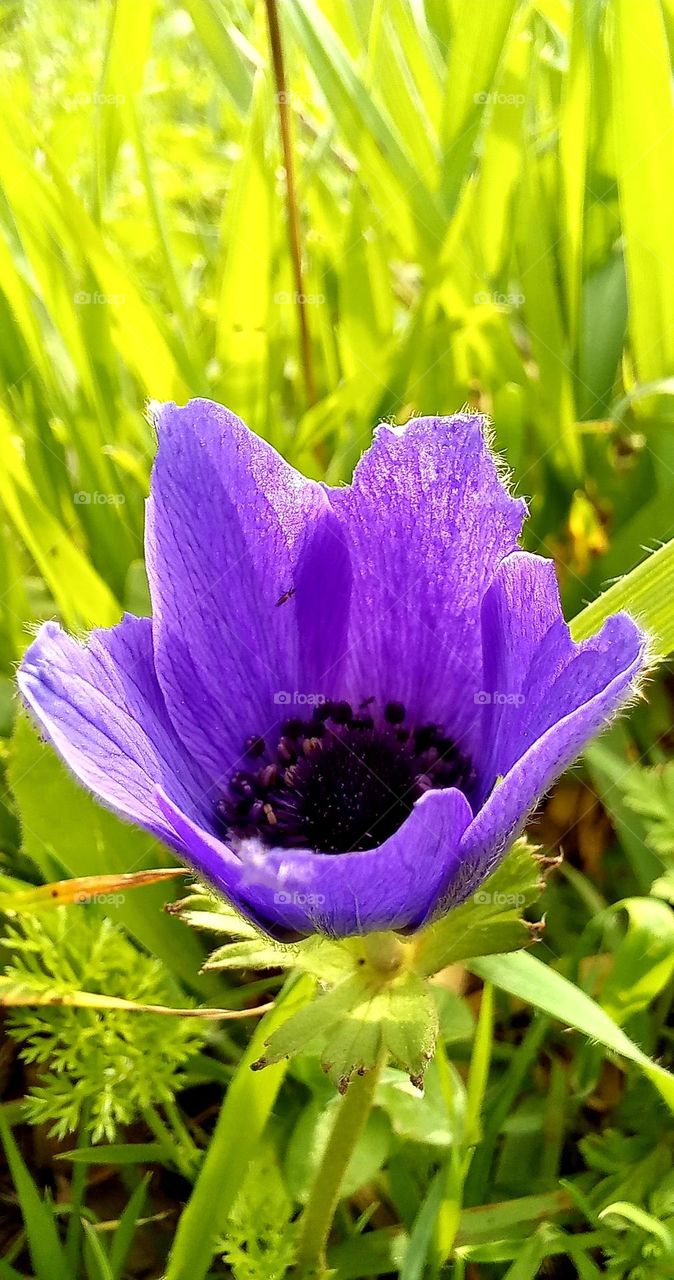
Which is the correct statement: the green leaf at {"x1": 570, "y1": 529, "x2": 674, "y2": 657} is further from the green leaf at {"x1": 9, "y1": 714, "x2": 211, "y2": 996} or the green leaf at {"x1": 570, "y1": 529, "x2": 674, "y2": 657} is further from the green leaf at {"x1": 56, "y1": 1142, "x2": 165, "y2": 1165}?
the green leaf at {"x1": 56, "y1": 1142, "x2": 165, "y2": 1165}

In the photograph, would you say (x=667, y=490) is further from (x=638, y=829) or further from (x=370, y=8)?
(x=370, y=8)

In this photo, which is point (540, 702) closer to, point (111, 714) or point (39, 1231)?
point (111, 714)

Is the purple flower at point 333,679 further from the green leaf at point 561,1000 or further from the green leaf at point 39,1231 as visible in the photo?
the green leaf at point 39,1231

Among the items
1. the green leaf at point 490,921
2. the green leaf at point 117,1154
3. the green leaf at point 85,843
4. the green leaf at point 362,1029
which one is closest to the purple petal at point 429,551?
the green leaf at point 490,921

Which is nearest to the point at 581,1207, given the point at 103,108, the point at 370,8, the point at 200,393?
the point at 200,393

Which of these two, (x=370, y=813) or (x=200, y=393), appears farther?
(x=200, y=393)

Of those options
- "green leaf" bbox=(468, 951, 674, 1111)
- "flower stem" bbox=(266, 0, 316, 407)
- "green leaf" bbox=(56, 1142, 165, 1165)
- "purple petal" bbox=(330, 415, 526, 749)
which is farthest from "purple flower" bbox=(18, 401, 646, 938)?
"flower stem" bbox=(266, 0, 316, 407)

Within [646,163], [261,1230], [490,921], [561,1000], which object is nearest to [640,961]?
[561,1000]
